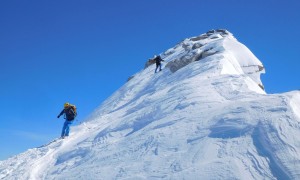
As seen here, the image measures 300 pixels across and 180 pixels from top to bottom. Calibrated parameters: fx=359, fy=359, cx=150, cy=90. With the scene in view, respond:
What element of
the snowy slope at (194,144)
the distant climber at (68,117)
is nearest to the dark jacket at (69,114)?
the distant climber at (68,117)

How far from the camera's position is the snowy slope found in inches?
326

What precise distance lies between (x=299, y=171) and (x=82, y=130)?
12505 millimetres

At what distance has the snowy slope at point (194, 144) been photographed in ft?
27.2

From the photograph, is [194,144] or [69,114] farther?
[69,114]

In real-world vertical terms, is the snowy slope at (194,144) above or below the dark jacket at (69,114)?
below

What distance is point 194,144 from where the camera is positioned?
31.6 ft

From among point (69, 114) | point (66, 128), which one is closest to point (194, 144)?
point (69, 114)

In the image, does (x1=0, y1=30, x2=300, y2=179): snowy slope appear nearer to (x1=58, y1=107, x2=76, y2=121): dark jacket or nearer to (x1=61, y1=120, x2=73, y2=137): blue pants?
(x1=61, y1=120, x2=73, y2=137): blue pants

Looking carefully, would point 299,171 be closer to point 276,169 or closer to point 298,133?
point 276,169

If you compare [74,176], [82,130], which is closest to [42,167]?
[74,176]

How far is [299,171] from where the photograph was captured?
765 centimetres

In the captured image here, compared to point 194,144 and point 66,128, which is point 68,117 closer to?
point 66,128

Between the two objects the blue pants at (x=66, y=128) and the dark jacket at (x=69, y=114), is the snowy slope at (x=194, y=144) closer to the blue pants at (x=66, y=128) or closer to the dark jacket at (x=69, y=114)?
the blue pants at (x=66, y=128)

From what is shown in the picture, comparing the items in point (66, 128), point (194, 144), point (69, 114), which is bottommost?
point (194, 144)
